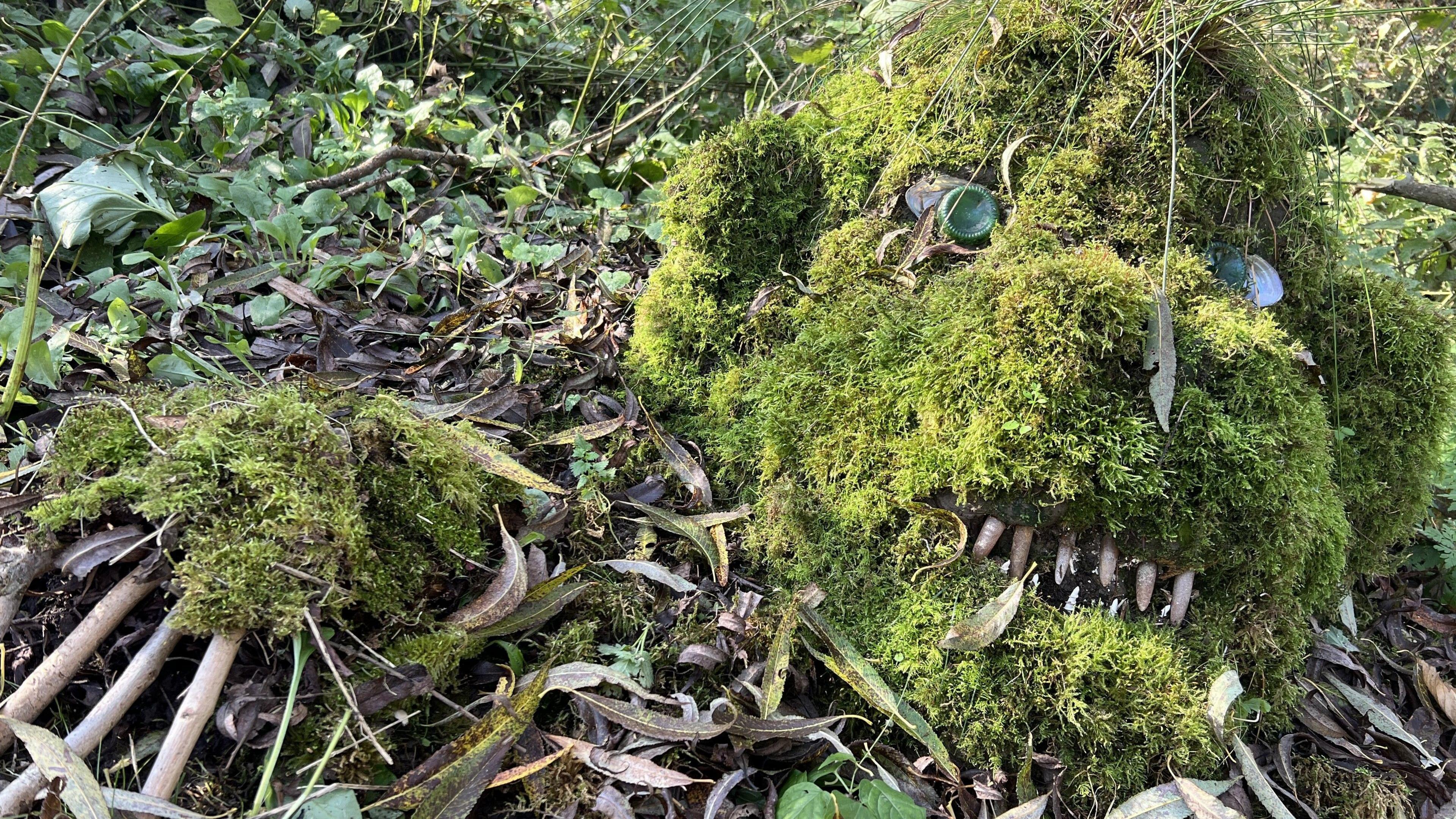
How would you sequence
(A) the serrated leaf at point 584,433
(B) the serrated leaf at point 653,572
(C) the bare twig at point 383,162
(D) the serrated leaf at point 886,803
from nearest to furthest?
1. (D) the serrated leaf at point 886,803
2. (B) the serrated leaf at point 653,572
3. (A) the serrated leaf at point 584,433
4. (C) the bare twig at point 383,162

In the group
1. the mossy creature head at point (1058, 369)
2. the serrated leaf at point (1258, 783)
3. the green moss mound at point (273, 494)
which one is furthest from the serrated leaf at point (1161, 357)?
the green moss mound at point (273, 494)

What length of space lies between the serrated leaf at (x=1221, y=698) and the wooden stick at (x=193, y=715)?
193 cm

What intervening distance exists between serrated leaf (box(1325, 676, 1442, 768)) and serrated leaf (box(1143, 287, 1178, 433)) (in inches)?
41.5

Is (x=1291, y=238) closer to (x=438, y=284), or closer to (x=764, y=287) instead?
(x=764, y=287)

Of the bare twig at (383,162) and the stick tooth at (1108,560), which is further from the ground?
the bare twig at (383,162)

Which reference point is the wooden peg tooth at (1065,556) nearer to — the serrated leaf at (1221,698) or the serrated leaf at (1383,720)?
the serrated leaf at (1221,698)

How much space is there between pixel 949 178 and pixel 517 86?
8.88 feet

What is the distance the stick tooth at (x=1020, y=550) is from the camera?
1853 millimetres

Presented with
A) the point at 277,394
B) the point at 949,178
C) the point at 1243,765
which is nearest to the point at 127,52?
the point at 277,394

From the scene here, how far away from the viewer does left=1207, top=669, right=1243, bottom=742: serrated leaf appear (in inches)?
68.5

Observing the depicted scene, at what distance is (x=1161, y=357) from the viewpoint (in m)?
Answer: 1.78

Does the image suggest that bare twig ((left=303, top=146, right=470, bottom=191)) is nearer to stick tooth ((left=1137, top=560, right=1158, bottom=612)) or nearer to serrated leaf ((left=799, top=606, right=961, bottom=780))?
serrated leaf ((left=799, top=606, right=961, bottom=780))

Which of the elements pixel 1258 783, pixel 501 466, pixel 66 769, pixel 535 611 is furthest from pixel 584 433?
pixel 1258 783

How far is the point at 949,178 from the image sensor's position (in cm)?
222
